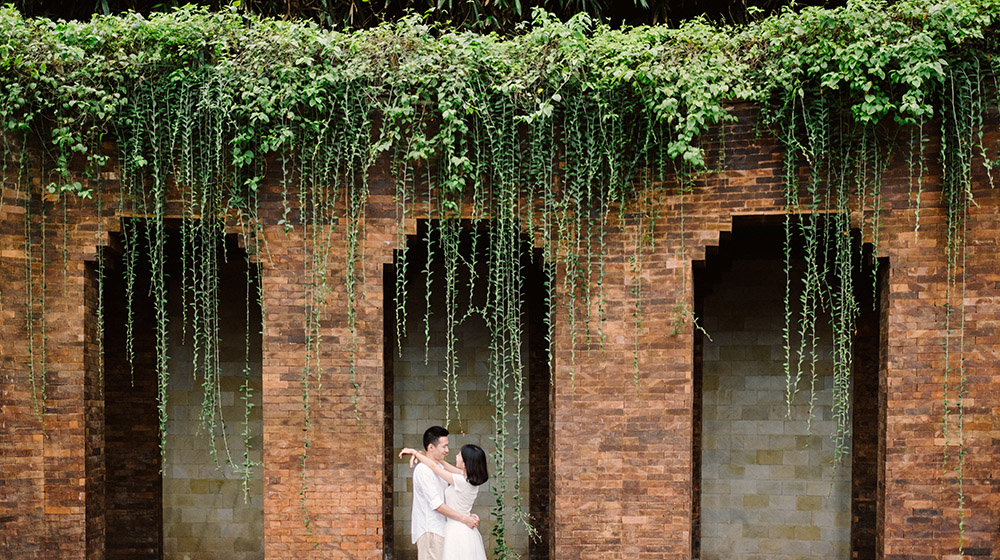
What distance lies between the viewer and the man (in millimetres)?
6430

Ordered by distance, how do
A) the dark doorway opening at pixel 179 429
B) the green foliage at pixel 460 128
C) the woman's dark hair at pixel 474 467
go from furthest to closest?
the dark doorway opening at pixel 179 429, the green foliage at pixel 460 128, the woman's dark hair at pixel 474 467

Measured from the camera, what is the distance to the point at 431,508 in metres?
6.50

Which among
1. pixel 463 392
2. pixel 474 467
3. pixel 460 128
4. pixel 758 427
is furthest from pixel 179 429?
pixel 758 427

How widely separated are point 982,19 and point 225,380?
8.53 m

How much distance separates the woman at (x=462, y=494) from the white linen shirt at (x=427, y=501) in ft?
0.17

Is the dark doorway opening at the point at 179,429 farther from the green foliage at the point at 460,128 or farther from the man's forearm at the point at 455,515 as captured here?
the man's forearm at the point at 455,515

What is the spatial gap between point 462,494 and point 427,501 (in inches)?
11.8

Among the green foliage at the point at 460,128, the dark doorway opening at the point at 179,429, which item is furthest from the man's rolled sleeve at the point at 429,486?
the dark doorway opening at the point at 179,429

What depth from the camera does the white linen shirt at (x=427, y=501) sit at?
6.43m

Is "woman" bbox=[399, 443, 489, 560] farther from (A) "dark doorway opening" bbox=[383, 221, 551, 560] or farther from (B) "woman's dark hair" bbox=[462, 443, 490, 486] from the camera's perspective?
(A) "dark doorway opening" bbox=[383, 221, 551, 560]

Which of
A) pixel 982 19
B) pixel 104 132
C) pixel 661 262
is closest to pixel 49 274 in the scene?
pixel 104 132

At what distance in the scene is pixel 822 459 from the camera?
899 centimetres

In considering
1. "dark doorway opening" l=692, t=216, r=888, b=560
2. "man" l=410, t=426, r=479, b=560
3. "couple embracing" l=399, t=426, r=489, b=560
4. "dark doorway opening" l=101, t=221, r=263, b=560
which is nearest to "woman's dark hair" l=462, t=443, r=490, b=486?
"couple embracing" l=399, t=426, r=489, b=560

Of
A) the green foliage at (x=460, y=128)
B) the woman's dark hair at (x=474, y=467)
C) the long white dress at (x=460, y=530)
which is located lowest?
the long white dress at (x=460, y=530)
